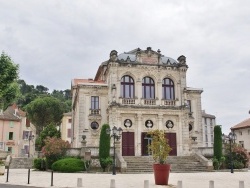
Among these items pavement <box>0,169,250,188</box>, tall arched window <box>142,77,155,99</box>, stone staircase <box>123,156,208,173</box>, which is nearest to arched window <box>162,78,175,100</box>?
tall arched window <box>142,77,155,99</box>

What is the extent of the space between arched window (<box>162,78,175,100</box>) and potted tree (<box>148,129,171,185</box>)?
17.7 m

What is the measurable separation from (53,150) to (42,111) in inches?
1203

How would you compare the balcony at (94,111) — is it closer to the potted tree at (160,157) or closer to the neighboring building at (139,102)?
the neighboring building at (139,102)

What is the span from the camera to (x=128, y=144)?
3250cm

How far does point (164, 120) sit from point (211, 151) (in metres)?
6.11

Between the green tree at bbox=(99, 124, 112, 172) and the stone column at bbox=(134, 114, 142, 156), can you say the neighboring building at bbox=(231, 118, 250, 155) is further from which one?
the green tree at bbox=(99, 124, 112, 172)

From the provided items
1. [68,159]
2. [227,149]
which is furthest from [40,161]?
[227,149]

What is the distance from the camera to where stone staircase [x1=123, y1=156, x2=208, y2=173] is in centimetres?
2608

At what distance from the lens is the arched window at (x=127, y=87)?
33.7m

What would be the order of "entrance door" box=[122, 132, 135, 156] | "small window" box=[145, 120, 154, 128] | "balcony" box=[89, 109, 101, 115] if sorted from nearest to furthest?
"entrance door" box=[122, 132, 135, 156] → "small window" box=[145, 120, 154, 128] → "balcony" box=[89, 109, 101, 115]

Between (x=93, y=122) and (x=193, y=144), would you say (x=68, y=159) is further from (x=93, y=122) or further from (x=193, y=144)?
(x=193, y=144)

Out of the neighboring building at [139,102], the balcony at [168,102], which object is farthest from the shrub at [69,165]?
the balcony at [168,102]

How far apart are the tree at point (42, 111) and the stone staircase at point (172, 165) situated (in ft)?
102

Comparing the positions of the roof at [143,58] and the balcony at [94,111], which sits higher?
the roof at [143,58]
